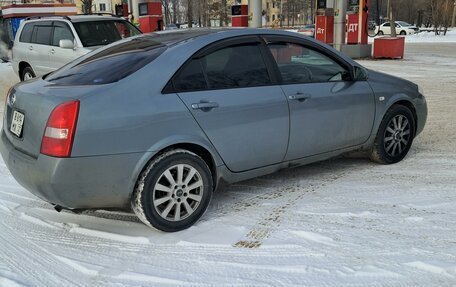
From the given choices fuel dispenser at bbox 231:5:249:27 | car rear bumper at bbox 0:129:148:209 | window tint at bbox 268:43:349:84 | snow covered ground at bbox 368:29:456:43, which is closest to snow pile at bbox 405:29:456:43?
snow covered ground at bbox 368:29:456:43

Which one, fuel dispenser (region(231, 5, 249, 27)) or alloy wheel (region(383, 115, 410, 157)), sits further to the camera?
fuel dispenser (region(231, 5, 249, 27))

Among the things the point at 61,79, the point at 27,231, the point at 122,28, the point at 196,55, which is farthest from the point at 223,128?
the point at 122,28

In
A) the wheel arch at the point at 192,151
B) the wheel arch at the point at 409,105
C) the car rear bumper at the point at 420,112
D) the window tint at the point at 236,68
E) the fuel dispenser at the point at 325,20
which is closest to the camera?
the wheel arch at the point at 192,151

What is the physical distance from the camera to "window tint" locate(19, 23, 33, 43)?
11.5 meters

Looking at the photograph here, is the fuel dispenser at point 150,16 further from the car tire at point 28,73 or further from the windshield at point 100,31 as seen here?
the windshield at point 100,31

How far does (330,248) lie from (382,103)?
224 centimetres

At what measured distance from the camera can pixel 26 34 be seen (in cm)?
1169

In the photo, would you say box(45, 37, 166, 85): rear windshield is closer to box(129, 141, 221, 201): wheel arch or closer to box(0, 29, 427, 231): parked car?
box(0, 29, 427, 231): parked car

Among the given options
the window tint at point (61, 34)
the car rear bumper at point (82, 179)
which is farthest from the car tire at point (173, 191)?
the window tint at point (61, 34)

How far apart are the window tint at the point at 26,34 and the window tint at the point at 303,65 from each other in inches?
348

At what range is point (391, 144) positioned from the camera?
5316mm

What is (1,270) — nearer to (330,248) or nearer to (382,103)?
(330,248)

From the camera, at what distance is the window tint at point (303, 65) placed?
4426mm

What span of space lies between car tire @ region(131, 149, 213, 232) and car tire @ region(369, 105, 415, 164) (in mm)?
2242
